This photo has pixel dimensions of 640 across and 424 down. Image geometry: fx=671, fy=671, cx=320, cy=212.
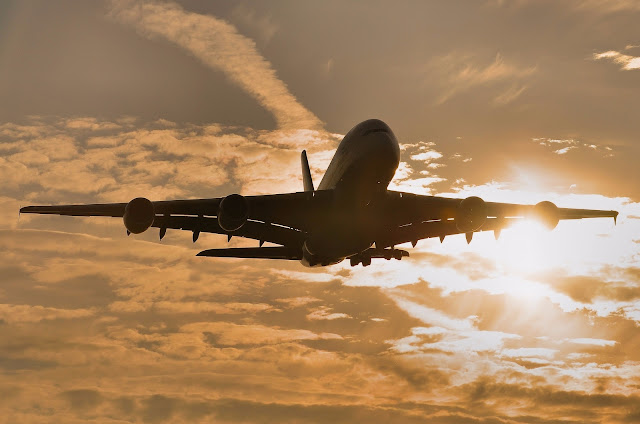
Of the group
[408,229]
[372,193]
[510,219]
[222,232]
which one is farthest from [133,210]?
[510,219]

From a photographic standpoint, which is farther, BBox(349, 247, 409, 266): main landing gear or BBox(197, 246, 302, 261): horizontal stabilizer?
BBox(349, 247, 409, 266): main landing gear

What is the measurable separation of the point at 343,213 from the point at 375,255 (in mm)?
7057

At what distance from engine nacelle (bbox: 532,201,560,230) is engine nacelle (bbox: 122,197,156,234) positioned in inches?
885

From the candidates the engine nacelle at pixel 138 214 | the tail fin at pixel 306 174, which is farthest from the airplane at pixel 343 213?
the tail fin at pixel 306 174

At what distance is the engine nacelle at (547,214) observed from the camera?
40156 mm

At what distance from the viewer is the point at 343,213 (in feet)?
117

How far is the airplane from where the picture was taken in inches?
1331

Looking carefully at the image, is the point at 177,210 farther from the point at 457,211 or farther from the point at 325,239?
the point at 457,211

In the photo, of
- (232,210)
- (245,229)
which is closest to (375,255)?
(245,229)

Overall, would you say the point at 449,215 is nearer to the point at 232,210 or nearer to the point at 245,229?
the point at 245,229

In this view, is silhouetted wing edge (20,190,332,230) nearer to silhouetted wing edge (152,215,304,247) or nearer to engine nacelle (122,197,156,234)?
silhouetted wing edge (152,215,304,247)

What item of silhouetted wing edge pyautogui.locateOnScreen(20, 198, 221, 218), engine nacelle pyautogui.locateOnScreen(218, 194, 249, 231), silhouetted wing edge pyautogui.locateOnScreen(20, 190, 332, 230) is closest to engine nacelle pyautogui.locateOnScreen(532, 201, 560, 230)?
silhouetted wing edge pyautogui.locateOnScreen(20, 190, 332, 230)

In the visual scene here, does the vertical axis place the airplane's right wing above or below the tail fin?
below

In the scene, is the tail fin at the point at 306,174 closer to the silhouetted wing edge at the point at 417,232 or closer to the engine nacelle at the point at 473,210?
the silhouetted wing edge at the point at 417,232
